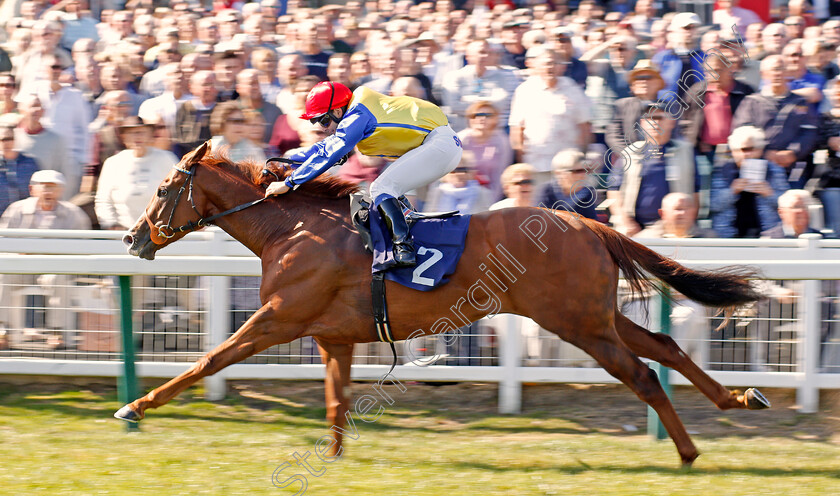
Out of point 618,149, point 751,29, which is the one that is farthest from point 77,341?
point 751,29

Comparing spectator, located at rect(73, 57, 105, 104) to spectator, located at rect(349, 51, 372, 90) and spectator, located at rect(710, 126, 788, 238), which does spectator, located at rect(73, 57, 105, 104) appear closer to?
spectator, located at rect(349, 51, 372, 90)

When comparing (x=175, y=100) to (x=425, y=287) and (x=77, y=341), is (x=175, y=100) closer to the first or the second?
(x=77, y=341)

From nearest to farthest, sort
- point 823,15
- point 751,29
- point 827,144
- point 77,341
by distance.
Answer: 1. point 77,341
2. point 827,144
3. point 751,29
4. point 823,15

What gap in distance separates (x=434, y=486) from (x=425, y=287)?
3.02 feet

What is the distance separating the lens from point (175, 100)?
706 cm

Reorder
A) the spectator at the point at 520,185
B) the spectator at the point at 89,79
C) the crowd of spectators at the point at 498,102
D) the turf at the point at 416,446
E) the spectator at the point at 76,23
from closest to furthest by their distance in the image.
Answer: the turf at the point at 416,446 < the spectator at the point at 520,185 < the crowd of spectators at the point at 498,102 < the spectator at the point at 89,79 < the spectator at the point at 76,23

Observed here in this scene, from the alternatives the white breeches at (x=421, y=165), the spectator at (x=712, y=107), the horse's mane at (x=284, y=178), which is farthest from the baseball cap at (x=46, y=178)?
the spectator at (x=712, y=107)

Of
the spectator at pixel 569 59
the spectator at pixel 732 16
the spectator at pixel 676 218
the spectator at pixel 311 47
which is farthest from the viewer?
the spectator at pixel 732 16

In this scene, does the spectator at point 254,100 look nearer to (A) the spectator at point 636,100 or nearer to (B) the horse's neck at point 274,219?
(B) the horse's neck at point 274,219

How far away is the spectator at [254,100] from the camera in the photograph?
6891 mm

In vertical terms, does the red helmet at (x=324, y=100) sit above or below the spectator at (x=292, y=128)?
above

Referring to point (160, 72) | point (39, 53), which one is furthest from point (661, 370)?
point (39, 53)

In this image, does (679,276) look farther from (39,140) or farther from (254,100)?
(39,140)

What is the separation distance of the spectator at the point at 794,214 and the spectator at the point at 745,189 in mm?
228
